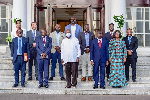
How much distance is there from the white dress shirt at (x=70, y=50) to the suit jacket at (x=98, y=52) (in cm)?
40

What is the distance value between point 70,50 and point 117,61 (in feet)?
4.50

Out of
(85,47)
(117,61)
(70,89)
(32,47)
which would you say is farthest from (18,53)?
(117,61)

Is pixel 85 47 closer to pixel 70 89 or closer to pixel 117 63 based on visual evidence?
pixel 117 63

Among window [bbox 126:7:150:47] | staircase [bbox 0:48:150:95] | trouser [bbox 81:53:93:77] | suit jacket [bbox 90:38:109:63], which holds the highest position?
window [bbox 126:7:150:47]

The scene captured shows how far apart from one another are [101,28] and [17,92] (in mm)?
5366

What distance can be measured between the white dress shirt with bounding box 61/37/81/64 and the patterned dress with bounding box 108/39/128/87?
3.20 feet

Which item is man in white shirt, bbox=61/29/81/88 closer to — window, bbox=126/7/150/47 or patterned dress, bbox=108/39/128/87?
patterned dress, bbox=108/39/128/87

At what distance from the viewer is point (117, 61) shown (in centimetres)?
723

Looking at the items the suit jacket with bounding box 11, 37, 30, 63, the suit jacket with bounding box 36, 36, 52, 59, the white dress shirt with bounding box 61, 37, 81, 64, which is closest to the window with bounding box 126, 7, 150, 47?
the white dress shirt with bounding box 61, 37, 81, 64

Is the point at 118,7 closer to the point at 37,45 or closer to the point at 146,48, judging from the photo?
the point at 146,48

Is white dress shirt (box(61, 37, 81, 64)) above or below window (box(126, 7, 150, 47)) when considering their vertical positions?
below

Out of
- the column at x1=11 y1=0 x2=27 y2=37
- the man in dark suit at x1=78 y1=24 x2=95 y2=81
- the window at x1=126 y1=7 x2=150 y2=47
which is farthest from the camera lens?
the window at x1=126 y1=7 x2=150 y2=47

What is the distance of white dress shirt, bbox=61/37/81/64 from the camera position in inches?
281

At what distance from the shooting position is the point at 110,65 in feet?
24.5
